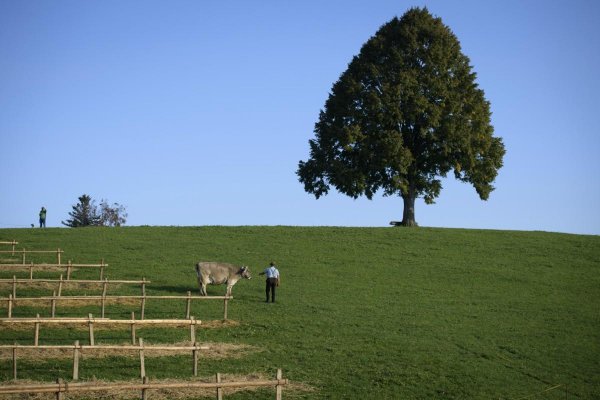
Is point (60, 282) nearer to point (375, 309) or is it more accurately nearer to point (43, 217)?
point (375, 309)

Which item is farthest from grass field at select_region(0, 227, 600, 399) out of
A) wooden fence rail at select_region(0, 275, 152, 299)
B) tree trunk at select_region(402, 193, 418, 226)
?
tree trunk at select_region(402, 193, 418, 226)

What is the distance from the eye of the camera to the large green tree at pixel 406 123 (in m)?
63.2

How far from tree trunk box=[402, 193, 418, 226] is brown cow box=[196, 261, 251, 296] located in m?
27.0

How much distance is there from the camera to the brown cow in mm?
39250

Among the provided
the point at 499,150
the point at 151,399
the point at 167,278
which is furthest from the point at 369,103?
the point at 151,399

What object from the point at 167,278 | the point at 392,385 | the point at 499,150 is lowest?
the point at 392,385

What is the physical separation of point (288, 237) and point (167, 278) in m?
15.6

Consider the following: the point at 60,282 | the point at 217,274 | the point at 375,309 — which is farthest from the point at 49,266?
the point at 375,309

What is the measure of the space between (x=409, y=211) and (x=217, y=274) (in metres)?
28.9

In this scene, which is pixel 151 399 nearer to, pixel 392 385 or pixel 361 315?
pixel 392 385

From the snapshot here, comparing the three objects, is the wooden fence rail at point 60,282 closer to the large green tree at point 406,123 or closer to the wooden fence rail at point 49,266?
the wooden fence rail at point 49,266

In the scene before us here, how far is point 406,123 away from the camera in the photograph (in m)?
64.8

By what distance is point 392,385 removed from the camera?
86.1ft

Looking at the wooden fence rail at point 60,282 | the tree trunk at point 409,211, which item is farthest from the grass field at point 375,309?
the tree trunk at point 409,211
